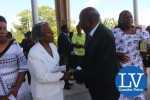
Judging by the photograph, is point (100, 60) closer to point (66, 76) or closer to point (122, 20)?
point (66, 76)

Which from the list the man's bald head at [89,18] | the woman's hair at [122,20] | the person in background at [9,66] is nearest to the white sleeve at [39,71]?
the person in background at [9,66]

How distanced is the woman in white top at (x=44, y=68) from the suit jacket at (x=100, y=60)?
295 mm

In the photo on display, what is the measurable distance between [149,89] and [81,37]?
215cm

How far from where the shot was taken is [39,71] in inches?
194

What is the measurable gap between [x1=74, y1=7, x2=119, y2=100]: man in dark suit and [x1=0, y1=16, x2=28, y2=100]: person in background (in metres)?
0.68

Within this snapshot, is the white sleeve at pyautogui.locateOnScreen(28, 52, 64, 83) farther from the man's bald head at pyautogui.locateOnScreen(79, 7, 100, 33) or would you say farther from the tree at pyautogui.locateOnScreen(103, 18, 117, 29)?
the tree at pyautogui.locateOnScreen(103, 18, 117, 29)

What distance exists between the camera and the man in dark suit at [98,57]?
5059mm

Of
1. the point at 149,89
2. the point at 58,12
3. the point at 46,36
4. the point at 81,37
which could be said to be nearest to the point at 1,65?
the point at 46,36

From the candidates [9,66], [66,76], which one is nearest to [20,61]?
[9,66]

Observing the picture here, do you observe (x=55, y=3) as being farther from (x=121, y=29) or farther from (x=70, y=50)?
(x=121, y=29)

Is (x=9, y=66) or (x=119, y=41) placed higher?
(x=119, y=41)

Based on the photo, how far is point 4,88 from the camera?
487 cm

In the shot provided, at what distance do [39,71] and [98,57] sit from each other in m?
0.66

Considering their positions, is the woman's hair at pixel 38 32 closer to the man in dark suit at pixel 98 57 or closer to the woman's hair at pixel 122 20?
the man in dark suit at pixel 98 57
